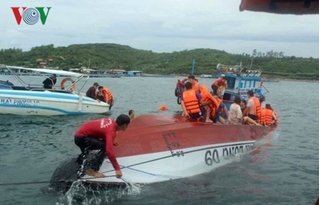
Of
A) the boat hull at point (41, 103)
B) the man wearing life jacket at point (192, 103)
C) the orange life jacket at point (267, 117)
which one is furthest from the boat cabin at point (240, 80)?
the man wearing life jacket at point (192, 103)

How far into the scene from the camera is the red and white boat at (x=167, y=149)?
8.58m

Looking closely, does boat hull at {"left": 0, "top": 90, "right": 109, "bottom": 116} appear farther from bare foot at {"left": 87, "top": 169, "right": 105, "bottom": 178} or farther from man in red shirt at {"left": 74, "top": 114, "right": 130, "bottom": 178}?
bare foot at {"left": 87, "top": 169, "right": 105, "bottom": 178}

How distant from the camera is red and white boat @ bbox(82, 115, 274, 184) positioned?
28.1ft

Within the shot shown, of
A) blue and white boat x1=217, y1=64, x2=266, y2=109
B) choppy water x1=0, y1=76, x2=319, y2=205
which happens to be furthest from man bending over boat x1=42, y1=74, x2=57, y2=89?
blue and white boat x1=217, y1=64, x2=266, y2=109

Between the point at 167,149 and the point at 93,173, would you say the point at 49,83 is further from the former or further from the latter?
the point at 93,173

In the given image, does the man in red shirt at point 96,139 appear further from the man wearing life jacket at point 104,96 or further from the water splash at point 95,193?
the man wearing life jacket at point 104,96

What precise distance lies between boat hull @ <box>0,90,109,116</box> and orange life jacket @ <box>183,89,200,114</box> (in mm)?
10381

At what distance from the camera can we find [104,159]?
8.24 m

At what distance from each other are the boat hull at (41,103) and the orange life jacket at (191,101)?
34.1 feet

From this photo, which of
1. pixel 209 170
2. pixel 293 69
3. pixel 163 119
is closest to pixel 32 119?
pixel 163 119

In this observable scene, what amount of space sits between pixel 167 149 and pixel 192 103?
7.87 ft

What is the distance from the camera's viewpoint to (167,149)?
902 cm

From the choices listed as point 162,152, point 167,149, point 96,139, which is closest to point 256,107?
point 167,149

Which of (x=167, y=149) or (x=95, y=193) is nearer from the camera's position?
(x=95, y=193)
